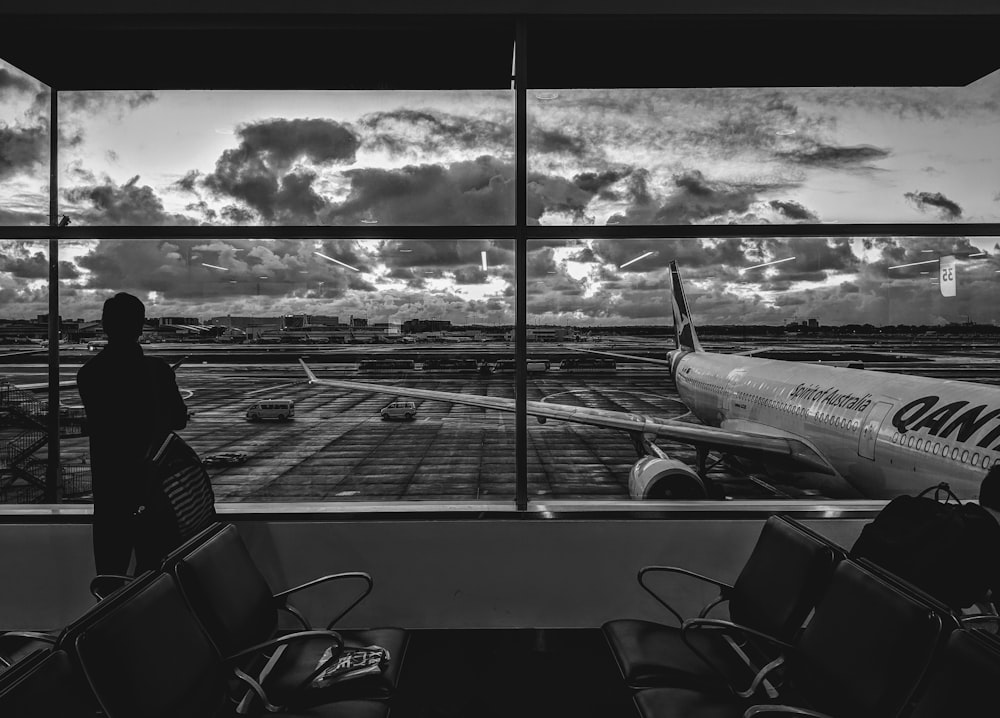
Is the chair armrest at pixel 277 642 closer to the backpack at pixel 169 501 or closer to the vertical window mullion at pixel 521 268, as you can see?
the backpack at pixel 169 501

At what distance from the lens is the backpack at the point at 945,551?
146 cm

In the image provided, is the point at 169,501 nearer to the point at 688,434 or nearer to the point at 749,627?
the point at 749,627

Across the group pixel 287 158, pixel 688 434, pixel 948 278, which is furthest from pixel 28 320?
pixel 948 278

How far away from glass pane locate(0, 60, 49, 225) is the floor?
279 centimetres

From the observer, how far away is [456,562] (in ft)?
7.81

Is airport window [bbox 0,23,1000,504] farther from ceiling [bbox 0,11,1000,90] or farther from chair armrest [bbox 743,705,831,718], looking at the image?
chair armrest [bbox 743,705,831,718]

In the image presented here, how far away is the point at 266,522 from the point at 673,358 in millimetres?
9201

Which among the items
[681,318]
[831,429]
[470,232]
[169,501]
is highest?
[681,318]

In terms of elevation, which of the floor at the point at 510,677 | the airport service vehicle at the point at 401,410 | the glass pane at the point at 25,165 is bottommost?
the airport service vehicle at the point at 401,410

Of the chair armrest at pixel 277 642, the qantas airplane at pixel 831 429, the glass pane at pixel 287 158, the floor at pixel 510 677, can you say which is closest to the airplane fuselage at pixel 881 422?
the qantas airplane at pixel 831 429

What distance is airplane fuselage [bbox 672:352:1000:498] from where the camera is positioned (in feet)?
9.70

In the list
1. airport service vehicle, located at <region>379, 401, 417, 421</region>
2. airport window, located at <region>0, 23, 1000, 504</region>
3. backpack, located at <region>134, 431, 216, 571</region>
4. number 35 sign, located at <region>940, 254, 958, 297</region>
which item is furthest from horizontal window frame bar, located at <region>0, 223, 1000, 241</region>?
airport service vehicle, located at <region>379, 401, 417, 421</region>

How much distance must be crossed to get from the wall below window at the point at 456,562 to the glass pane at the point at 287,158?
149 cm

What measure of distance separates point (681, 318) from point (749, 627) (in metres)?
9.11
